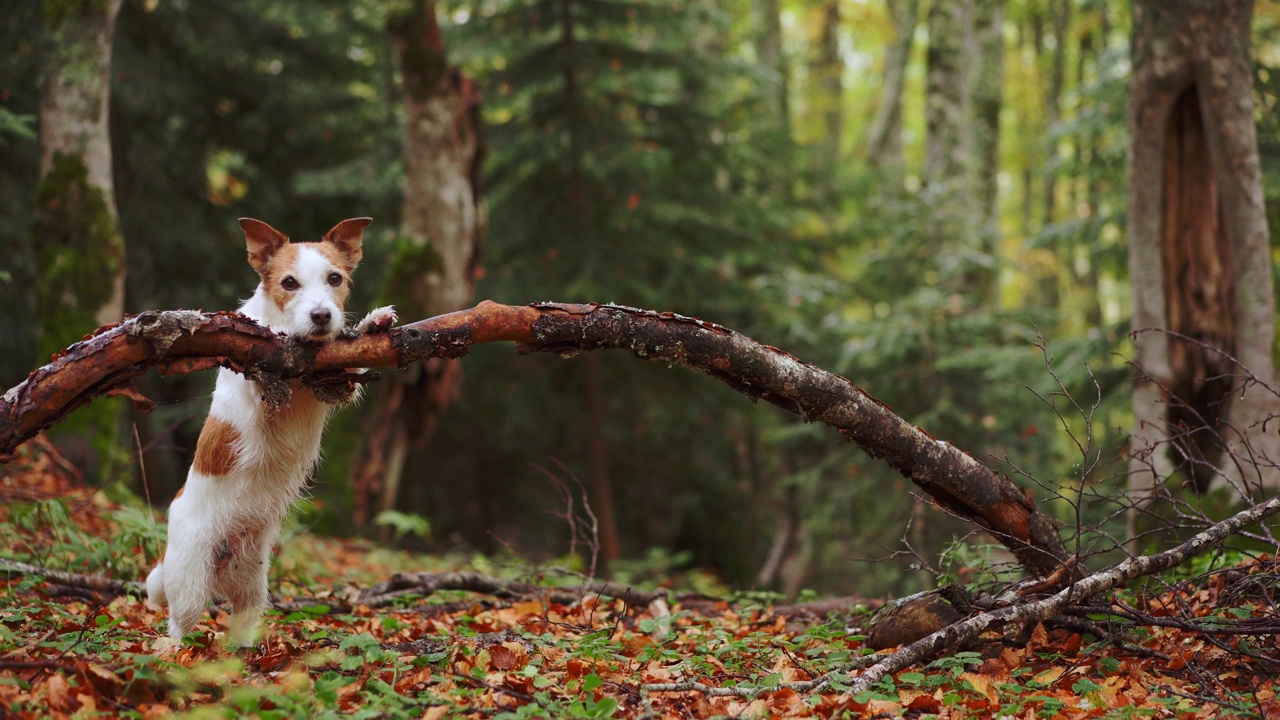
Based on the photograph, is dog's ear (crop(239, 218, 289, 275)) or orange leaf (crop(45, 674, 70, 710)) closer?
orange leaf (crop(45, 674, 70, 710))

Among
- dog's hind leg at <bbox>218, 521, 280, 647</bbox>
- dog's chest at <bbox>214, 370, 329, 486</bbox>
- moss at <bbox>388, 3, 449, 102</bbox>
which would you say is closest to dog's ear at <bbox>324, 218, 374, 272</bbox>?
dog's chest at <bbox>214, 370, 329, 486</bbox>

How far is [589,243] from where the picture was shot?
13.1 m

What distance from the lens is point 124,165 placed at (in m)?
13.1

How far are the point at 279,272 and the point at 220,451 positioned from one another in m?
0.98

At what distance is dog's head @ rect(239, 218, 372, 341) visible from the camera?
4.36 meters

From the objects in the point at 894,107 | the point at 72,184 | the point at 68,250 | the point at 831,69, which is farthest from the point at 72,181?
the point at 831,69

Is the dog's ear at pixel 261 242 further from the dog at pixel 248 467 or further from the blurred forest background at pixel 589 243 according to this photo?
the blurred forest background at pixel 589 243

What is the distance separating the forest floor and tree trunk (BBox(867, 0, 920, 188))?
47.3ft

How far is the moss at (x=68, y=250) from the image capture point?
8656 mm

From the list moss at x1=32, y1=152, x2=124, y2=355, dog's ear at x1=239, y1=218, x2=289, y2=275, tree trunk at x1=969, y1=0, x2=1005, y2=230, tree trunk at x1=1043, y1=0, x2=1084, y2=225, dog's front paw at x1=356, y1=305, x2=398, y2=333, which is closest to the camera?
dog's front paw at x1=356, y1=305, x2=398, y2=333

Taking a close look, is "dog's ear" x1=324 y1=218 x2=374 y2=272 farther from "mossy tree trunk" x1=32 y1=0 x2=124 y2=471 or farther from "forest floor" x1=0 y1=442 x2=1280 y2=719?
"mossy tree trunk" x1=32 y1=0 x2=124 y2=471

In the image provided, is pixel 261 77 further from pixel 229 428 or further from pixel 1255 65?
pixel 1255 65

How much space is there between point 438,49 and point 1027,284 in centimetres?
2286

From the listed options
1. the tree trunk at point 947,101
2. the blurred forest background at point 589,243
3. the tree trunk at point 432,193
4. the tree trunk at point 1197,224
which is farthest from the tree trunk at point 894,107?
the tree trunk at point 1197,224
